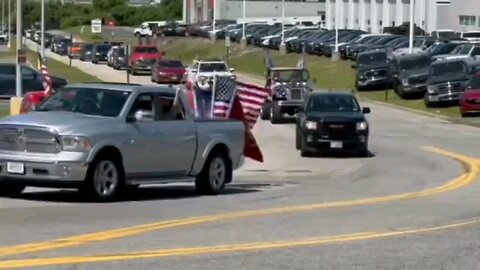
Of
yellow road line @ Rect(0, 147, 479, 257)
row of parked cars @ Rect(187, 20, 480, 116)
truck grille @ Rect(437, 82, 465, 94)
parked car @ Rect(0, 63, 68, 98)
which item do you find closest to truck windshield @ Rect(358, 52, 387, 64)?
row of parked cars @ Rect(187, 20, 480, 116)

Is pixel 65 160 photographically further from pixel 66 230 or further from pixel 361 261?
pixel 361 261

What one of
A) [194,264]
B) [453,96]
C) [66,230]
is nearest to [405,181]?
[66,230]

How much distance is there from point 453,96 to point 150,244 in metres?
38.5

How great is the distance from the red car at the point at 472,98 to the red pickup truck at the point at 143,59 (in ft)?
104

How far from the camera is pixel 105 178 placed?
18.1 m

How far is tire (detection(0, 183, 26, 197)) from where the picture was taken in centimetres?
1841

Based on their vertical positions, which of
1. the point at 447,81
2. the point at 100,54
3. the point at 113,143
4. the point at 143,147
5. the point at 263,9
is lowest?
the point at 100,54

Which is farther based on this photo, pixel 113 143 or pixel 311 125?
pixel 311 125

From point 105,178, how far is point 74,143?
0.81 meters

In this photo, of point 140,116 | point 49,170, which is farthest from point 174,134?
point 49,170

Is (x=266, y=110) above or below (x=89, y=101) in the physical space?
below

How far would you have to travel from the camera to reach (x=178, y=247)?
42.3 feet

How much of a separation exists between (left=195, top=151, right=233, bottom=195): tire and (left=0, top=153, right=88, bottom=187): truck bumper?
317 cm

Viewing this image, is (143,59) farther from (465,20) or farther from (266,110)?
(465,20)
